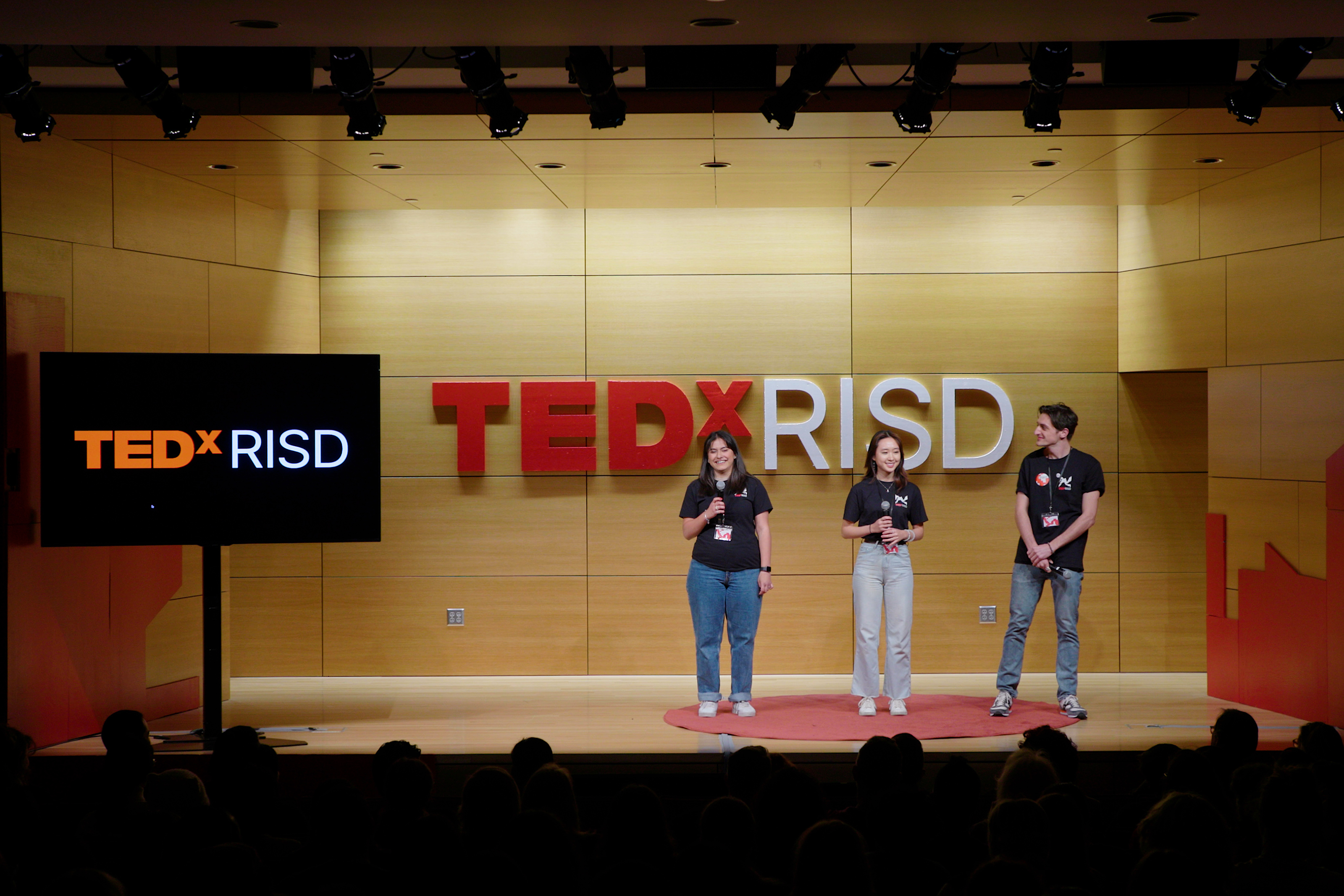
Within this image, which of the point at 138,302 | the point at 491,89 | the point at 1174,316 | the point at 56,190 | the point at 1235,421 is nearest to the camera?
the point at 491,89

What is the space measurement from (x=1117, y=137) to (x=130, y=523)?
4.87 m

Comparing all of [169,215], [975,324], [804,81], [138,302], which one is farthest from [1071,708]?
[169,215]

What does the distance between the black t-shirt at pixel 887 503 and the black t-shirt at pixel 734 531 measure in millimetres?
469

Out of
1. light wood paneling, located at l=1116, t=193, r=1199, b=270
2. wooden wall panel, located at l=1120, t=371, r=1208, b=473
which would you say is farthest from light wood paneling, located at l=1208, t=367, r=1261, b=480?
light wood paneling, located at l=1116, t=193, r=1199, b=270

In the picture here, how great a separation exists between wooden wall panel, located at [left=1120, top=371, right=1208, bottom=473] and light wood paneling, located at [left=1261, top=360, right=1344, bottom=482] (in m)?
1.13

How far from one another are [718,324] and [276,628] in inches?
133

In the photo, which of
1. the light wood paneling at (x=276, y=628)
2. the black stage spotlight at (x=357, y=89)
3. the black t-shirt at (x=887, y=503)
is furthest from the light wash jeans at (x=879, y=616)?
the light wood paneling at (x=276, y=628)

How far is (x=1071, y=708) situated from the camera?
20.3ft

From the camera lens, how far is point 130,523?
5504 millimetres

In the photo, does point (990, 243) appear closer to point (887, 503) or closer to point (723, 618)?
point (887, 503)

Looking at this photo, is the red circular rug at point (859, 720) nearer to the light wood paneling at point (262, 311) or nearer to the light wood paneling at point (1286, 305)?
the light wood paneling at point (1286, 305)

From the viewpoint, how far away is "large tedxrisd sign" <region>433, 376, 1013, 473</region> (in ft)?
25.5

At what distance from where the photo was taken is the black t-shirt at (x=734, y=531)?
242 inches

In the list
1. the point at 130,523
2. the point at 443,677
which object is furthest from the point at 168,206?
the point at 443,677
